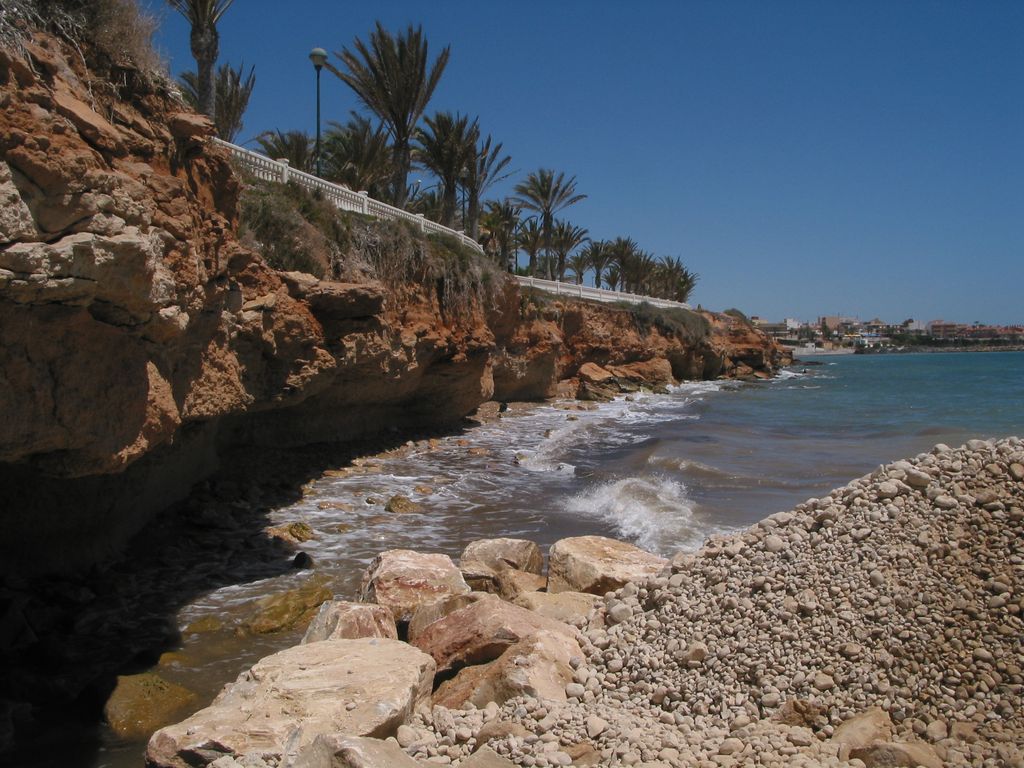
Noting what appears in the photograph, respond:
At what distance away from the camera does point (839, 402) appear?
34.1 metres

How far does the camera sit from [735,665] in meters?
4.34

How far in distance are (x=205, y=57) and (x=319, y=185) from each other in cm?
404

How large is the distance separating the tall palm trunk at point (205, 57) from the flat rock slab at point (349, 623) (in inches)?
562

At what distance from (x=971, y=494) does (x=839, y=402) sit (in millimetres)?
31963

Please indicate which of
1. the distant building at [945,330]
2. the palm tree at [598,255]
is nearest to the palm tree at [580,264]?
the palm tree at [598,255]

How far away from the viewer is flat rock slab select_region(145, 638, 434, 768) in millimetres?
3812

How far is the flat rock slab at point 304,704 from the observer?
381cm

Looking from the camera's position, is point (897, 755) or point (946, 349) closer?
point (897, 755)

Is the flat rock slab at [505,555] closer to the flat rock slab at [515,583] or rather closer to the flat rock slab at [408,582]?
the flat rock slab at [515,583]

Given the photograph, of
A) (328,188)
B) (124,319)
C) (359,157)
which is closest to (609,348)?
(359,157)

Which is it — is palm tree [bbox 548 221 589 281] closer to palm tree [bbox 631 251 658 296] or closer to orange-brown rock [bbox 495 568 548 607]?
palm tree [bbox 631 251 658 296]

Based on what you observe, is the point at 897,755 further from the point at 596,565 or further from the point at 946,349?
the point at 946,349

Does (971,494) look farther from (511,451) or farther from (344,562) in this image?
(511,451)

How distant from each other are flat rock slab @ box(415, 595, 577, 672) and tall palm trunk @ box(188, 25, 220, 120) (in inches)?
582
